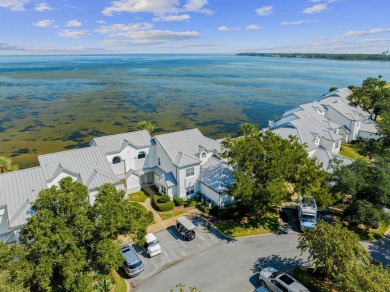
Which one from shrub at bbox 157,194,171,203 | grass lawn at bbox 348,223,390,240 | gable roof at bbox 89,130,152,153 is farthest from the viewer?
gable roof at bbox 89,130,152,153

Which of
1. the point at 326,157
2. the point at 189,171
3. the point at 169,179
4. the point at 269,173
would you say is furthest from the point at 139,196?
the point at 326,157

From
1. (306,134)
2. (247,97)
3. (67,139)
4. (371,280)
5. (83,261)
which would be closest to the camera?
(371,280)

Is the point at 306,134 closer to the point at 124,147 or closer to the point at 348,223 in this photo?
the point at 348,223

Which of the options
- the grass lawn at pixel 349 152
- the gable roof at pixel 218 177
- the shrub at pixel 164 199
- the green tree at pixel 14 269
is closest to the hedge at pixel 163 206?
the shrub at pixel 164 199

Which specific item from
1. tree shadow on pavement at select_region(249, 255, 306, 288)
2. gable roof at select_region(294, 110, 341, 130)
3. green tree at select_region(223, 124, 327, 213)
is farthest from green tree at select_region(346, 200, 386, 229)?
gable roof at select_region(294, 110, 341, 130)

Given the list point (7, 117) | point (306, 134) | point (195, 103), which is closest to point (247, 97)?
point (195, 103)

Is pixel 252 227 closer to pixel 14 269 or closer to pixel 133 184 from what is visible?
pixel 133 184

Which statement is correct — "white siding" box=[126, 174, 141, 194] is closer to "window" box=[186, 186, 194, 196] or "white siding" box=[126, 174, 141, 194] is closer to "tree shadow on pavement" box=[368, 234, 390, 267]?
"window" box=[186, 186, 194, 196]

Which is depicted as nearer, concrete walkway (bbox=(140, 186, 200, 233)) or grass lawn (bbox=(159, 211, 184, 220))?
concrete walkway (bbox=(140, 186, 200, 233))
